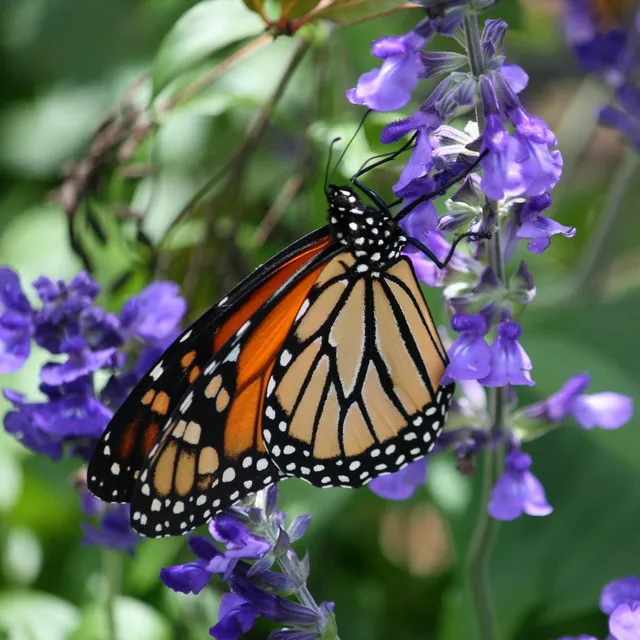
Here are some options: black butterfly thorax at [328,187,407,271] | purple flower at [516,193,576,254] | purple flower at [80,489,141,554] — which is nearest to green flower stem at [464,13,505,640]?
purple flower at [516,193,576,254]

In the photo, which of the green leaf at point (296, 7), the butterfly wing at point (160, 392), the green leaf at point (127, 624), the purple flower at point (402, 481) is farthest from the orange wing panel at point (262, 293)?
the green leaf at point (127, 624)

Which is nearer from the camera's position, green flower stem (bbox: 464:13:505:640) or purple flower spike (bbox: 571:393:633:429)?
green flower stem (bbox: 464:13:505:640)

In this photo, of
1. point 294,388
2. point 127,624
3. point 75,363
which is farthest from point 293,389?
point 127,624

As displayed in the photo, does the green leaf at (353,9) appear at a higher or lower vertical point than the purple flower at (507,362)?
higher

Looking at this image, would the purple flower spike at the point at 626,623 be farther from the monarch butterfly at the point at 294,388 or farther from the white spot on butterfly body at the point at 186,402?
the white spot on butterfly body at the point at 186,402

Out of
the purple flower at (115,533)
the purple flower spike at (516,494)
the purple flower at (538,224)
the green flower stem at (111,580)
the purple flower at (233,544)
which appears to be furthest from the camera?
the green flower stem at (111,580)

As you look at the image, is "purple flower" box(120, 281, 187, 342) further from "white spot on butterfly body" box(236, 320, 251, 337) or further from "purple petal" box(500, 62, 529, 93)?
"purple petal" box(500, 62, 529, 93)

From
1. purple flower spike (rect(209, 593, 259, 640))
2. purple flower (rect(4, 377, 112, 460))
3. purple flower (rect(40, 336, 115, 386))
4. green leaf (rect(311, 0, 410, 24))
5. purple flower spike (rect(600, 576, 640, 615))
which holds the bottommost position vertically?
purple flower spike (rect(600, 576, 640, 615))

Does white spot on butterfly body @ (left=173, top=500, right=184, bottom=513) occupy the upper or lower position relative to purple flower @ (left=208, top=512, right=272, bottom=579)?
upper
